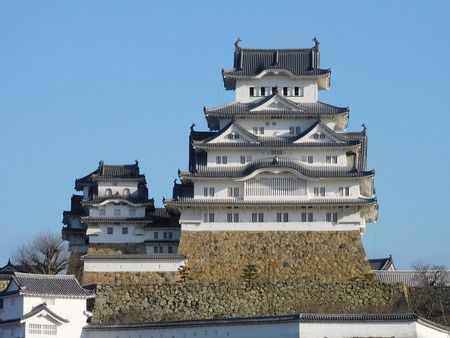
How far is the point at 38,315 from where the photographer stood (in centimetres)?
5016

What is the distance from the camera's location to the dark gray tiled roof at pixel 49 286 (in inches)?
1997

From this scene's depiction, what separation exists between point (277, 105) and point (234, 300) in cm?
1136

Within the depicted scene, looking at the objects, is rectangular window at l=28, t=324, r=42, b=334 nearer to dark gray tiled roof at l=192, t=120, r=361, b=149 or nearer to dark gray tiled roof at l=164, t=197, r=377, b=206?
dark gray tiled roof at l=164, t=197, r=377, b=206

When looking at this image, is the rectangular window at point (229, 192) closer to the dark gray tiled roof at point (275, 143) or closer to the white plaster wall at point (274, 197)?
the white plaster wall at point (274, 197)

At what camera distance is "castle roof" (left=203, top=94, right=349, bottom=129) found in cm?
5988

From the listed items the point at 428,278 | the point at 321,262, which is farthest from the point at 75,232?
the point at 428,278

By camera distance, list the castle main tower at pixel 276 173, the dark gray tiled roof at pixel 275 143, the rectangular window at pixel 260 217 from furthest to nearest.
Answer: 1. the dark gray tiled roof at pixel 275 143
2. the rectangular window at pixel 260 217
3. the castle main tower at pixel 276 173

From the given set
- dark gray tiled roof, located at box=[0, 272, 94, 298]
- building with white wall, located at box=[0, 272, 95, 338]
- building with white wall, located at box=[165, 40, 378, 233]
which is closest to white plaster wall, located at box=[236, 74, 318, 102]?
building with white wall, located at box=[165, 40, 378, 233]

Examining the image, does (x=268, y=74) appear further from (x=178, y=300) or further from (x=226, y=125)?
(x=178, y=300)

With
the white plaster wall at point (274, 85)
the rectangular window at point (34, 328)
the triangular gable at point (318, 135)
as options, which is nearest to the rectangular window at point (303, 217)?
the triangular gable at point (318, 135)

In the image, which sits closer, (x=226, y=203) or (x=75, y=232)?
(x=226, y=203)

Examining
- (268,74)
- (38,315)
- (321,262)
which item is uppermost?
(268,74)

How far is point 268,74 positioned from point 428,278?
12996 mm

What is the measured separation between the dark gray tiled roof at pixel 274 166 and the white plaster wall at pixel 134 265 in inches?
163
